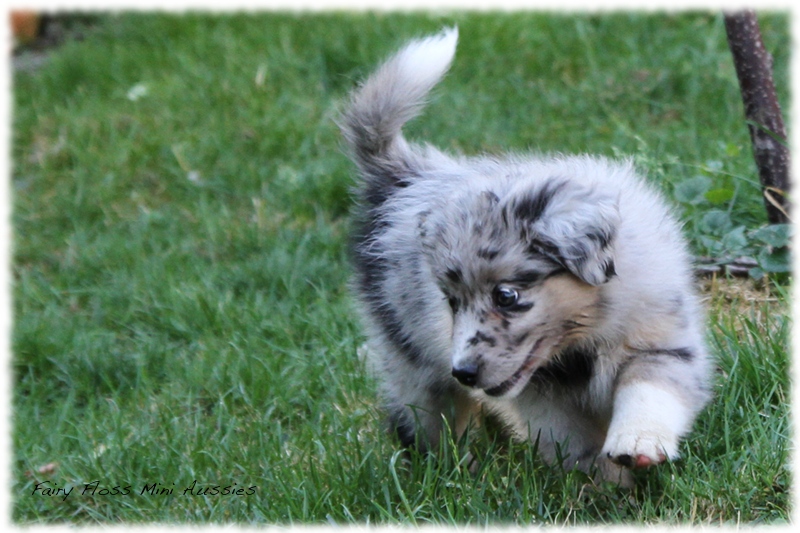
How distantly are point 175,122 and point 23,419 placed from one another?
2.78 meters

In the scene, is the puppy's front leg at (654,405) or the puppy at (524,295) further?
the puppy at (524,295)

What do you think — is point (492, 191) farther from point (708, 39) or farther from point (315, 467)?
point (708, 39)

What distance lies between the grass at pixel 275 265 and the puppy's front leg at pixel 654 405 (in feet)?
0.54

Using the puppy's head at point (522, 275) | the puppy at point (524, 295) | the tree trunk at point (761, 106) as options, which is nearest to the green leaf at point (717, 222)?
the tree trunk at point (761, 106)

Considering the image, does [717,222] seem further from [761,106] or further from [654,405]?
[654,405]

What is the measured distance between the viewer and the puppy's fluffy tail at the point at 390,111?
383 centimetres

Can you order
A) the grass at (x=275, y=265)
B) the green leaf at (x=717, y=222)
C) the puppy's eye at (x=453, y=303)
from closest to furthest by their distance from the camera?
the puppy's eye at (x=453, y=303)
the grass at (x=275, y=265)
the green leaf at (x=717, y=222)

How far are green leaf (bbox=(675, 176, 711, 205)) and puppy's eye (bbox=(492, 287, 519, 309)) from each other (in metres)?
1.89

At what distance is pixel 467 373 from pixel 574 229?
507 mm

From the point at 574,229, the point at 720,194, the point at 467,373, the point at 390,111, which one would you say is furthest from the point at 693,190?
the point at 467,373

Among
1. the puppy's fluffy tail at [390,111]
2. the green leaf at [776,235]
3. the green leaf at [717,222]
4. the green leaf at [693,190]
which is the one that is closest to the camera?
the puppy's fluffy tail at [390,111]

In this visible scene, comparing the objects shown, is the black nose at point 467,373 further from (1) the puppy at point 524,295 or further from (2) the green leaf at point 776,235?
(2) the green leaf at point 776,235

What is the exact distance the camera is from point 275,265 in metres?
5.34

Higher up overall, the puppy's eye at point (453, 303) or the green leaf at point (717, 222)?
the green leaf at point (717, 222)
